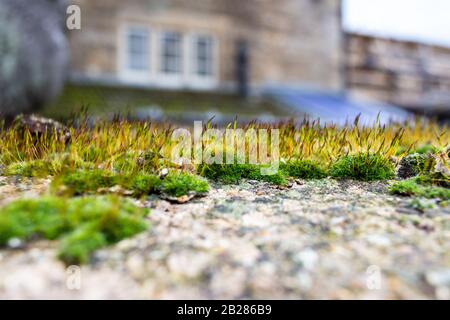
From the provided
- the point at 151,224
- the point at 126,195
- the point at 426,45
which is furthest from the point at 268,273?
the point at 426,45

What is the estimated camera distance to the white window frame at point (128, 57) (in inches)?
466

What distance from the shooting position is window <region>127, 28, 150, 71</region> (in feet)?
39.4

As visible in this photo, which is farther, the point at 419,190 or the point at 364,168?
the point at 364,168

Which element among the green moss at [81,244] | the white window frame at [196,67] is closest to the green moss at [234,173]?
the green moss at [81,244]

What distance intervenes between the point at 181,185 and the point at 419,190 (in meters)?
1.84

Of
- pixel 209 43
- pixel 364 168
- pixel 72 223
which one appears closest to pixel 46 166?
pixel 72 223

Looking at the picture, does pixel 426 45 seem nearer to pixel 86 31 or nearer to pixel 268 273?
pixel 86 31

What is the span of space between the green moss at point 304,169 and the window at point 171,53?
9.64m

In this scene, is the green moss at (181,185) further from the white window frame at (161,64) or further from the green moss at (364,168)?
the white window frame at (161,64)

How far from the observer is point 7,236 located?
2176 millimetres

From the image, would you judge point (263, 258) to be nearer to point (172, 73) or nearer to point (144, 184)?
point (144, 184)

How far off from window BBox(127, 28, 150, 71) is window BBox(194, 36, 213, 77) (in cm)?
161

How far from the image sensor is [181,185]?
306 cm

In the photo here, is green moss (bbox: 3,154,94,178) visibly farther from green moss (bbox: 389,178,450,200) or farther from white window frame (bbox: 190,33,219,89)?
white window frame (bbox: 190,33,219,89)
